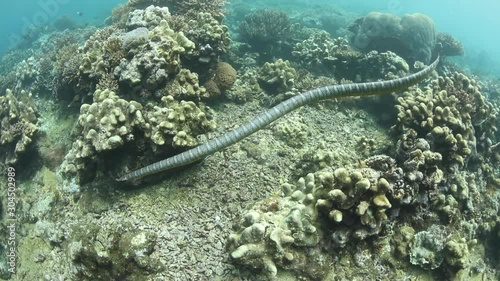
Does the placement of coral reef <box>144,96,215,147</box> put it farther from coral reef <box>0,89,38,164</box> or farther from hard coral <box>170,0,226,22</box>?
hard coral <box>170,0,226,22</box>

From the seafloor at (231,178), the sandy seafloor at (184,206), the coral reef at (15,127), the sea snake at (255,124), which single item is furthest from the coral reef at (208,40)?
the coral reef at (15,127)

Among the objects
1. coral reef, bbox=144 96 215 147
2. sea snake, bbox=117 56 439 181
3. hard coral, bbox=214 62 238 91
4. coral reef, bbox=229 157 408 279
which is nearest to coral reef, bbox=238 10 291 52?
hard coral, bbox=214 62 238 91

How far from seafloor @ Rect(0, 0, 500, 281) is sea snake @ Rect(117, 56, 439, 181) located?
14.0 inches

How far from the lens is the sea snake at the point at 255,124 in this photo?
482cm

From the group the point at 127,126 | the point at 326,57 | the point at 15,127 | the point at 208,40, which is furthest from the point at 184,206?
the point at 326,57

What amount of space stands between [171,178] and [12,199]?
3.43m

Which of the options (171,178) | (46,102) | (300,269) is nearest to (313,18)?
(46,102)

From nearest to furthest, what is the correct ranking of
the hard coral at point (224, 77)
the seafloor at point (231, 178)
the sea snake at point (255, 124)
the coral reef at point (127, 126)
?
the seafloor at point (231, 178) < the sea snake at point (255, 124) < the coral reef at point (127, 126) < the hard coral at point (224, 77)

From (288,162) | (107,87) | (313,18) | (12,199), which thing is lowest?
(313,18)

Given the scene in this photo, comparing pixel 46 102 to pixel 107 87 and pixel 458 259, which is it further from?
pixel 458 259

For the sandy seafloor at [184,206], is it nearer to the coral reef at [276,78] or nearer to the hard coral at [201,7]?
the coral reef at [276,78]

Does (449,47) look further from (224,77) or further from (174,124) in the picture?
(174,124)

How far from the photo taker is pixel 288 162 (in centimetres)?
582

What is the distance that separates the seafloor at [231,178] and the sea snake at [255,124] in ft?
1.17
